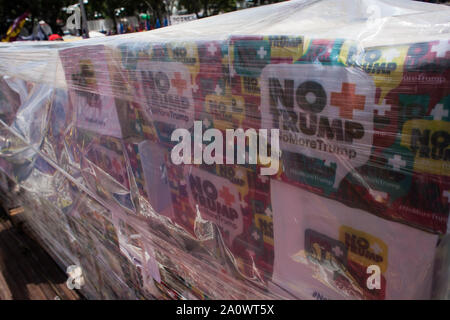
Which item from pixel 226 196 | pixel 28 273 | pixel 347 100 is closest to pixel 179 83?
pixel 226 196

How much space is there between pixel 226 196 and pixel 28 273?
2.37 m

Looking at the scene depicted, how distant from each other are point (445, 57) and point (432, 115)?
3.4 inches

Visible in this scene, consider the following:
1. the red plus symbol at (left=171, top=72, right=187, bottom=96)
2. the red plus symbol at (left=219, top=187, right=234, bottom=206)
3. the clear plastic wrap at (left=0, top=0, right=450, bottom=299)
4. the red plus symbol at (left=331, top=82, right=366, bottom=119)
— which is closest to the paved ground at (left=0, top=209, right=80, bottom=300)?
the clear plastic wrap at (left=0, top=0, right=450, bottom=299)

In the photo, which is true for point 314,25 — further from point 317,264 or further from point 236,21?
point 317,264

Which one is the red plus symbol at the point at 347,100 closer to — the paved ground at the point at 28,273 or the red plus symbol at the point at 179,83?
the red plus symbol at the point at 179,83

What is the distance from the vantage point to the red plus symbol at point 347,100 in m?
0.58

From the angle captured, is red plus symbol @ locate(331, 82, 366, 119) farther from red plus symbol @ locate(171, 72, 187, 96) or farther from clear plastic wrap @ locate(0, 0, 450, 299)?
red plus symbol @ locate(171, 72, 187, 96)

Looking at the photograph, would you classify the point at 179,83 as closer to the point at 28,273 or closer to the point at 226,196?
the point at 226,196

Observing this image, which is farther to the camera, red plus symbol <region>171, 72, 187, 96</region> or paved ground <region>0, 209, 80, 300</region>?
paved ground <region>0, 209, 80, 300</region>

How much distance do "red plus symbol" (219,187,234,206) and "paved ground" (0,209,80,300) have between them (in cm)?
192

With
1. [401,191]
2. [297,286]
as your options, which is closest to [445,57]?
[401,191]

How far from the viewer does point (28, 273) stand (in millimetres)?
2539

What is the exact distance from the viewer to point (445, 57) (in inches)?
18.8

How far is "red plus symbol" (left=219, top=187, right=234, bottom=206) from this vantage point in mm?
908
